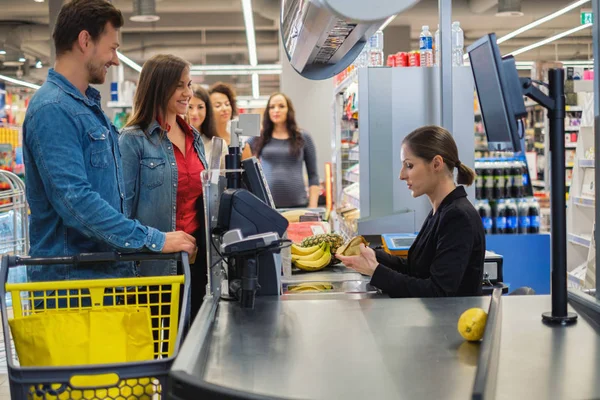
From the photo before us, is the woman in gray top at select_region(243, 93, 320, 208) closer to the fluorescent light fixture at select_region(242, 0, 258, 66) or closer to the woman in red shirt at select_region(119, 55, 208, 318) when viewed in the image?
the woman in red shirt at select_region(119, 55, 208, 318)

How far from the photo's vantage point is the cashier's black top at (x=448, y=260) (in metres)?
2.57

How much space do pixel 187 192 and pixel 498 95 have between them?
1.74 meters

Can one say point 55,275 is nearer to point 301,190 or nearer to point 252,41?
point 301,190

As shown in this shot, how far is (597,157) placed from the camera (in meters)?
2.16

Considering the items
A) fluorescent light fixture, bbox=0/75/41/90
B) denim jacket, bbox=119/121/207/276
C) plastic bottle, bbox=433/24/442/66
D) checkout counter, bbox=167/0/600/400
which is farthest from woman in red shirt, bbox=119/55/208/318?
fluorescent light fixture, bbox=0/75/41/90

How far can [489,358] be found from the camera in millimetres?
1560

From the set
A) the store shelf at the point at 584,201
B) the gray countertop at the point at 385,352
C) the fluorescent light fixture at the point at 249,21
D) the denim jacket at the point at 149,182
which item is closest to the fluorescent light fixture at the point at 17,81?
the fluorescent light fixture at the point at 249,21

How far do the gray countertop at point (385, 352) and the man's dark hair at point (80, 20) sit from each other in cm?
99

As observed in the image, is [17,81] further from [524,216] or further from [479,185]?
[524,216]

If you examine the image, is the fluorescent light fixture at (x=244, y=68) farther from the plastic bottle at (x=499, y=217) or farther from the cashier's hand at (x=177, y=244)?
the cashier's hand at (x=177, y=244)

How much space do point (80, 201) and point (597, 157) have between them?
4.98 ft

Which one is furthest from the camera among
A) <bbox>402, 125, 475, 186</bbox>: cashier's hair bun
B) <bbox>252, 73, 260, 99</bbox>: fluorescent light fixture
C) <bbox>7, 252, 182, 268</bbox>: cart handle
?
<bbox>252, 73, 260, 99</bbox>: fluorescent light fixture

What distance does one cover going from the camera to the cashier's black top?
2.57 meters

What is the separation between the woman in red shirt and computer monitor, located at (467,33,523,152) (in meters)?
Answer: 1.58
